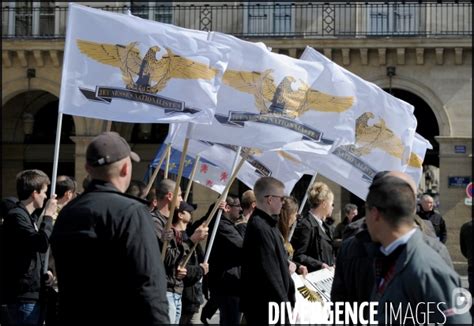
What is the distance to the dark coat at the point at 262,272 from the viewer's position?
23.1 feet

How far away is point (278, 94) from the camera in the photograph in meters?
9.41

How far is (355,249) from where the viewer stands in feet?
18.2

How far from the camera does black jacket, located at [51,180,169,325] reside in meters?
4.47

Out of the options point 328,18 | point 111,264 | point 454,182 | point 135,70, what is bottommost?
point 454,182

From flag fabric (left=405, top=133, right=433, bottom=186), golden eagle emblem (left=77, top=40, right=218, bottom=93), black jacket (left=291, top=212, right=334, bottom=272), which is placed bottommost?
black jacket (left=291, top=212, right=334, bottom=272)

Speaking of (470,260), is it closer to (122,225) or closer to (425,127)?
(122,225)

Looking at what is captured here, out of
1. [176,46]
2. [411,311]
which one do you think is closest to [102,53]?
[176,46]

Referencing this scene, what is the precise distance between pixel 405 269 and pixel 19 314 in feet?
14.2

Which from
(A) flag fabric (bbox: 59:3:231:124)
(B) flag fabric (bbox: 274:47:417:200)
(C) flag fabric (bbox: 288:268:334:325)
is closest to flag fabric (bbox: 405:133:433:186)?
(B) flag fabric (bbox: 274:47:417:200)

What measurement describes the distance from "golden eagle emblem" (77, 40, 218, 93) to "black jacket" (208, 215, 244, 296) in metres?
2.09

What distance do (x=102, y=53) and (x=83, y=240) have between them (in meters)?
3.72

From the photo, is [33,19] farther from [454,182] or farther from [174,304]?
[174,304]

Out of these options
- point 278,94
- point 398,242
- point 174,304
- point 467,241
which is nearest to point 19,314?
point 174,304

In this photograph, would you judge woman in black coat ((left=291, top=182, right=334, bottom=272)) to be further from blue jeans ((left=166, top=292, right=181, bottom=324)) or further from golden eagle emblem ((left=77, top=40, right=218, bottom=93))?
golden eagle emblem ((left=77, top=40, right=218, bottom=93))
